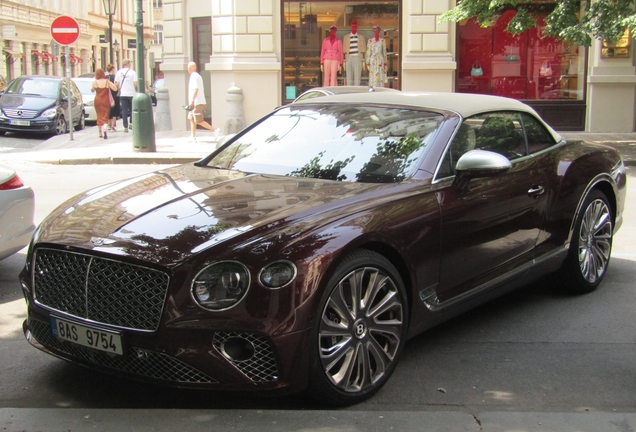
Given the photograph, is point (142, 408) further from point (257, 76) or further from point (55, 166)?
point (257, 76)

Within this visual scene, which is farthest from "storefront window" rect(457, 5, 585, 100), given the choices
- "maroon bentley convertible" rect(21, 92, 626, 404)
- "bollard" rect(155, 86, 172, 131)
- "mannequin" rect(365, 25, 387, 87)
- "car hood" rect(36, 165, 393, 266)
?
"car hood" rect(36, 165, 393, 266)

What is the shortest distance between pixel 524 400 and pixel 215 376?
1608 mm

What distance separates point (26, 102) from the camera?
22.7m

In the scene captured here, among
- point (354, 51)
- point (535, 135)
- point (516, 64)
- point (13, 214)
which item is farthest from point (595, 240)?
point (354, 51)

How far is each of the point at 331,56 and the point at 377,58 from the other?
3.83 feet

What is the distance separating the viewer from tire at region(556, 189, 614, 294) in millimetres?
5945

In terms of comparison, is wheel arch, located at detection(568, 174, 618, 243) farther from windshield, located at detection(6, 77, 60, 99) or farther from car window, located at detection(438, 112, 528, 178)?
windshield, located at detection(6, 77, 60, 99)

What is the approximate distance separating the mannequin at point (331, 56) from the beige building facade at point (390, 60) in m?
0.22

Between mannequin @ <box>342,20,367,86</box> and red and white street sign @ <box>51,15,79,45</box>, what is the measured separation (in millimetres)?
6649

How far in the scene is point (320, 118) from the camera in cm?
542

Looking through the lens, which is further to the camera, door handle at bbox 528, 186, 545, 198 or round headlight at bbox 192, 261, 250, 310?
door handle at bbox 528, 186, 545, 198

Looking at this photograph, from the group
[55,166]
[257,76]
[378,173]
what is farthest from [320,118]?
Answer: [257,76]

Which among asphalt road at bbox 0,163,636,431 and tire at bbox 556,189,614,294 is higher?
tire at bbox 556,189,614,294

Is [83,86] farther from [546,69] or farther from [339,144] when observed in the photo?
[339,144]
